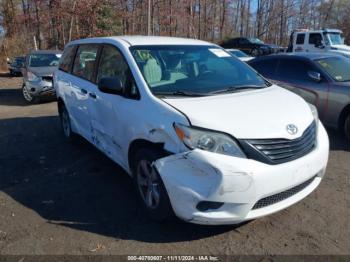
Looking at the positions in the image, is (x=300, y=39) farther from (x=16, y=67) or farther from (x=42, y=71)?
(x=16, y=67)

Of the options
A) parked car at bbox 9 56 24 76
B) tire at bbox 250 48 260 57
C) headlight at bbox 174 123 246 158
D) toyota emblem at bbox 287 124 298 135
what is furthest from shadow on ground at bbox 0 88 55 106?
tire at bbox 250 48 260 57

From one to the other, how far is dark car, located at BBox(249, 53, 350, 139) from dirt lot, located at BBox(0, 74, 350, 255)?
38.9 inches

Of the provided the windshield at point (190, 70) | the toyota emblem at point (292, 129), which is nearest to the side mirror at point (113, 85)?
the windshield at point (190, 70)

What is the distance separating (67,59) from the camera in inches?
248

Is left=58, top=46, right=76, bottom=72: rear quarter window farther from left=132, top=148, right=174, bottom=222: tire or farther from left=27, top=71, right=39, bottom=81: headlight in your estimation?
left=27, top=71, right=39, bottom=81: headlight

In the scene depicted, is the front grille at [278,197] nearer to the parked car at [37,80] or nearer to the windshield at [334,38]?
the parked car at [37,80]

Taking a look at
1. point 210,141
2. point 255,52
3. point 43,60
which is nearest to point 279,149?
point 210,141

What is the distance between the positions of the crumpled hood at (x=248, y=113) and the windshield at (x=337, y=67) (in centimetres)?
312

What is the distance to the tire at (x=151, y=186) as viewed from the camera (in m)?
3.28

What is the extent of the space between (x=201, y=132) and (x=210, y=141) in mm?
110

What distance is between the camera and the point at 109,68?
14.9ft

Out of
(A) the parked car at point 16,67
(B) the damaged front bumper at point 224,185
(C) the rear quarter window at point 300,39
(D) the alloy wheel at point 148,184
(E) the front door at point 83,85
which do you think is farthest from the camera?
(A) the parked car at point 16,67

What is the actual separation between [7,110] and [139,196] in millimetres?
7897

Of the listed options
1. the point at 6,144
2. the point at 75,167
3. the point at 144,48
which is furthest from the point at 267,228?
the point at 6,144
